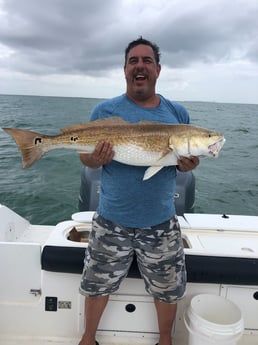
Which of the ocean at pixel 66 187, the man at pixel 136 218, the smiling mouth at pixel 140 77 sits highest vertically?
the smiling mouth at pixel 140 77

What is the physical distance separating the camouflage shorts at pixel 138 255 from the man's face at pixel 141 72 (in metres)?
1.08

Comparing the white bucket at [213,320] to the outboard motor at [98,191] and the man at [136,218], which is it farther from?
the outboard motor at [98,191]

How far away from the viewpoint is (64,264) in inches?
118

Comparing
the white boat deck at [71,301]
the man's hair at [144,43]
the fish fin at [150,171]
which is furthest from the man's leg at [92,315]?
the man's hair at [144,43]

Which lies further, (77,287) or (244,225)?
(244,225)

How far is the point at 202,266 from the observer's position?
2.99 metres

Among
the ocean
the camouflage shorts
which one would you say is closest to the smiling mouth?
the camouflage shorts

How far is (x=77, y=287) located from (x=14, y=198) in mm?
7399

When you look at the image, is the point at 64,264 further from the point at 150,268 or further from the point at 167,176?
the point at 167,176

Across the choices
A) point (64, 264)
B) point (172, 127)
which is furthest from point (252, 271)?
point (64, 264)

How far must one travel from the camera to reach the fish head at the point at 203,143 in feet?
8.90

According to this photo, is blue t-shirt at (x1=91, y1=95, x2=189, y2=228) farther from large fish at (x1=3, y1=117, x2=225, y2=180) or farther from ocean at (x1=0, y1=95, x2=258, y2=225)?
ocean at (x1=0, y1=95, x2=258, y2=225)

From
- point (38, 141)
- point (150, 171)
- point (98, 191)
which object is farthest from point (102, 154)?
point (98, 191)

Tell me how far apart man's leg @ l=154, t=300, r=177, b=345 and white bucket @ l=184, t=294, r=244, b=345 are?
0.13m
